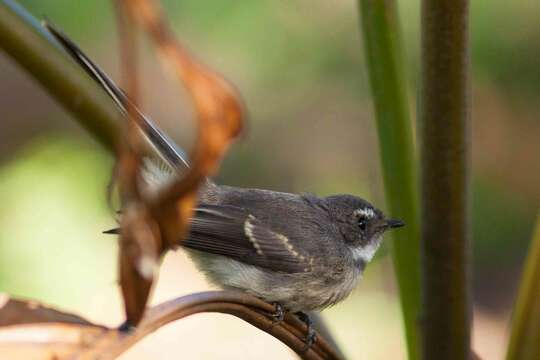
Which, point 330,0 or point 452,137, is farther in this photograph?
point 330,0

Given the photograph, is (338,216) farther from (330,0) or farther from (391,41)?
(330,0)

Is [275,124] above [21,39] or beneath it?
beneath

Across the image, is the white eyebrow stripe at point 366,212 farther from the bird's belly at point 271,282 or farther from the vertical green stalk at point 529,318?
the vertical green stalk at point 529,318

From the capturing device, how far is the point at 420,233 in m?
2.39

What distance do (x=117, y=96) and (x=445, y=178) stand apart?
759 millimetres

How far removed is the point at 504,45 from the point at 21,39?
507cm

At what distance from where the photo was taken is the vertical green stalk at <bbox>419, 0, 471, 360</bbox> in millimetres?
2141

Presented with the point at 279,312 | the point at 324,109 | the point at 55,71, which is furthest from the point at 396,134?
the point at 324,109

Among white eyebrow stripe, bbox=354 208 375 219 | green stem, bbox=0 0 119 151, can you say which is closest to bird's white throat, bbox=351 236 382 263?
white eyebrow stripe, bbox=354 208 375 219

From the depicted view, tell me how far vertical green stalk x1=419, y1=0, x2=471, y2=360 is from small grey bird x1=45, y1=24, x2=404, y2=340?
935mm

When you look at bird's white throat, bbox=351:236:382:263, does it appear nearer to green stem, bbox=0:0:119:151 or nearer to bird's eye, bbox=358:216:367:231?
bird's eye, bbox=358:216:367:231

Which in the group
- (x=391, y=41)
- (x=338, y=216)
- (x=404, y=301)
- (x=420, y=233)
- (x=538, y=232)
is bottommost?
(x=338, y=216)

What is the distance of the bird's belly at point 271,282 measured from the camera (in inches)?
142

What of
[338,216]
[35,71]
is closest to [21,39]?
[35,71]
